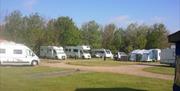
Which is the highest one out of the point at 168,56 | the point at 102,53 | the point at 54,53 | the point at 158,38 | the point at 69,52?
the point at 158,38

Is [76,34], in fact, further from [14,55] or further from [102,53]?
[14,55]

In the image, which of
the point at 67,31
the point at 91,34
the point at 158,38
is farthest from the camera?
the point at 91,34

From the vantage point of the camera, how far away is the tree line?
7331cm

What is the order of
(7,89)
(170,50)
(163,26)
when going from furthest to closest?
1. (163,26)
2. (170,50)
3. (7,89)

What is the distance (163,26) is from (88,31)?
1894cm

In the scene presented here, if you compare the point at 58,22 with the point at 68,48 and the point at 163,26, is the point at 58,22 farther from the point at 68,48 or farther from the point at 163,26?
the point at 163,26

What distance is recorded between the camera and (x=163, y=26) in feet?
315

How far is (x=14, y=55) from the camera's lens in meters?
39.6

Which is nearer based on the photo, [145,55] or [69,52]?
[145,55]

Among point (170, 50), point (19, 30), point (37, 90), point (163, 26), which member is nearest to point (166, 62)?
point (170, 50)

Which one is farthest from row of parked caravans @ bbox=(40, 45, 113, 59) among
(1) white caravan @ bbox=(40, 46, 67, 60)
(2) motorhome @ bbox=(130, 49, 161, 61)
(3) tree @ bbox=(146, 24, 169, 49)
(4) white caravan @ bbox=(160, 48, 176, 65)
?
(4) white caravan @ bbox=(160, 48, 176, 65)

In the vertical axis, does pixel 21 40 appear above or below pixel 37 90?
above

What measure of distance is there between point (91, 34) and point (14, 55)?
195ft

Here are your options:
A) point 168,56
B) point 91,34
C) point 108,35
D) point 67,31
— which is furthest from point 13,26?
point 108,35
